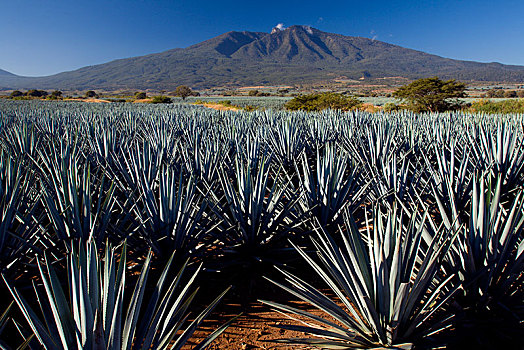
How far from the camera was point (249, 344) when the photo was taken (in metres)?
1.76

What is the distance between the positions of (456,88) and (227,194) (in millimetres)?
26862

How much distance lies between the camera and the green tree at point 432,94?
23.2 meters

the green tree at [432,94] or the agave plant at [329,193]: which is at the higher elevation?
the green tree at [432,94]

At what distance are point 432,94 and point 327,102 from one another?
8.50 meters

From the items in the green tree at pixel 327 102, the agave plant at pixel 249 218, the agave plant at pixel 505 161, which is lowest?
the agave plant at pixel 249 218

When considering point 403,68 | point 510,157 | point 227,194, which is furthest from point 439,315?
point 403,68

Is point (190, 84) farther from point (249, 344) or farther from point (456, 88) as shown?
point (249, 344)

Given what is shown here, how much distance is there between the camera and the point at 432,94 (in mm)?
23719

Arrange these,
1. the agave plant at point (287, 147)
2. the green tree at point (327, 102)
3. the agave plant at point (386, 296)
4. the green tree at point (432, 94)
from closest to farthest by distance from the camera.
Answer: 1. the agave plant at point (386, 296)
2. the agave plant at point (287, 147)
3. the green tree at point (327, 102)
4. the green tree at point (432, 94)

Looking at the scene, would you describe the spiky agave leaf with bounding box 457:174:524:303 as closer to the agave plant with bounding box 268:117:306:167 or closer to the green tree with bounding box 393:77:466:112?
the agave plant with bounding box 268:117:306:167

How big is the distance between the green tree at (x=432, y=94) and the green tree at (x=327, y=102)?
4295 mm

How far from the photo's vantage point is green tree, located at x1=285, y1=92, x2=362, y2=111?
22.6m

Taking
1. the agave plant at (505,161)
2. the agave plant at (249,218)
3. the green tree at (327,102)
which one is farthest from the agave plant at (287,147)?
the green tree at (327,102)

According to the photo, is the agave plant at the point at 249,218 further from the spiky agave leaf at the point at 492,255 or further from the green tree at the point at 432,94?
the green tree at the point at 432,94
